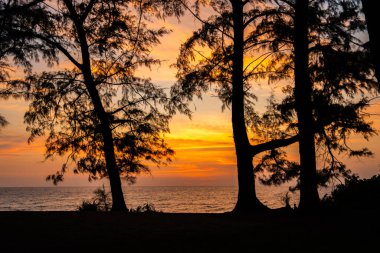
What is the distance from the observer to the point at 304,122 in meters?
14.6

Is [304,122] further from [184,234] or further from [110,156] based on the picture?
[110,156]

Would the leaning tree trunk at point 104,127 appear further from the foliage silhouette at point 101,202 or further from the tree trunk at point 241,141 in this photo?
the tree trunk at point 241,141

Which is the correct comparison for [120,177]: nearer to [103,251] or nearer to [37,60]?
[37,60]

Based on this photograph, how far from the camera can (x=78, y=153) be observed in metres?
20.2

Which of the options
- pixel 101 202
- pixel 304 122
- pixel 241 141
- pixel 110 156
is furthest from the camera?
pixel 101 202

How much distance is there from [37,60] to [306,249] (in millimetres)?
13864

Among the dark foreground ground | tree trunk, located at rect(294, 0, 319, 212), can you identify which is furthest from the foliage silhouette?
tree trunk, located at rect(294, 0, 319, 212)

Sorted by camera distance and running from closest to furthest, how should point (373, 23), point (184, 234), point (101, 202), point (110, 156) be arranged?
point (373, 23) → point (184, 234) → point (110, 156) → point (101, 202)

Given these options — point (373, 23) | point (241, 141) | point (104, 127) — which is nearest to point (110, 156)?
point (104, 127)

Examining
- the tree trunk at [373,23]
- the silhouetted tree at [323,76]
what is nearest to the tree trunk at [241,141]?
the silhouetted tree at [323,76]

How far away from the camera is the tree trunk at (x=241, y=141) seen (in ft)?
55.3

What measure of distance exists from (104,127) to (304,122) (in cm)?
897

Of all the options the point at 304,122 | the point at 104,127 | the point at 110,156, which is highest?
the point at 104,127

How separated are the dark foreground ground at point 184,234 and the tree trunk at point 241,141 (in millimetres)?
3550
